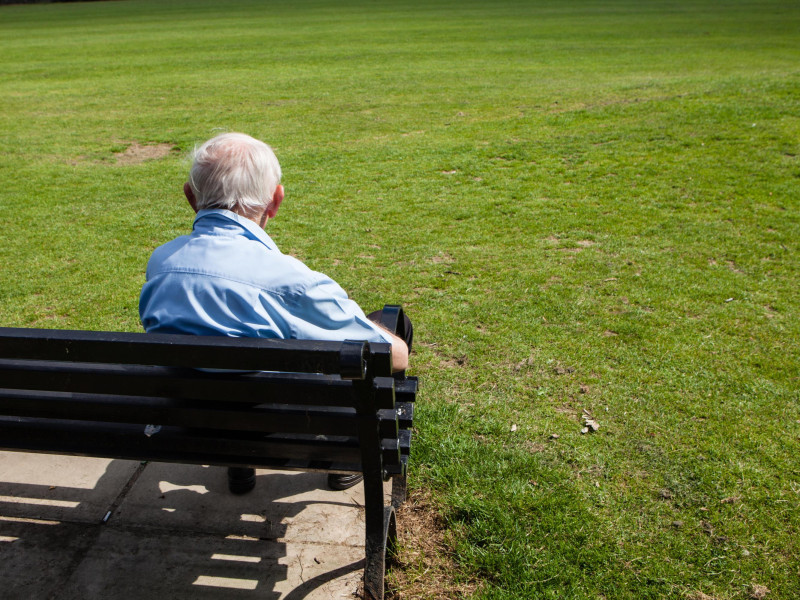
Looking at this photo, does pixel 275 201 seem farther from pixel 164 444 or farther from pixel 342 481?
pixel 342 481

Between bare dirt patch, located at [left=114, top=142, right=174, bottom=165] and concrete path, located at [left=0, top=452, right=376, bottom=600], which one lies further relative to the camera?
bare dirt patch, located at [left=114, top=142, right=174, bottom=165]

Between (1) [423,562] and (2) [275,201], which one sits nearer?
(2) [275,201]

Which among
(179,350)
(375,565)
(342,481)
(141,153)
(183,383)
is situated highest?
(179,350)

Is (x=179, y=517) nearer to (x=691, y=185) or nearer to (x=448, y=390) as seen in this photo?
(x=448, y=390)

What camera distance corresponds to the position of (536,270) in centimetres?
556

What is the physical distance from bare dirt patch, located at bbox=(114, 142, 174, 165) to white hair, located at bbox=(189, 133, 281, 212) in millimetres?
7559

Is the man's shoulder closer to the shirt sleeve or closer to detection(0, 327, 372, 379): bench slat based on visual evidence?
the shirt sleeve

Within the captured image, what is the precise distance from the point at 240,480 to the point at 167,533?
0.36m

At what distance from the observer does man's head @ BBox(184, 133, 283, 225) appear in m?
2.39

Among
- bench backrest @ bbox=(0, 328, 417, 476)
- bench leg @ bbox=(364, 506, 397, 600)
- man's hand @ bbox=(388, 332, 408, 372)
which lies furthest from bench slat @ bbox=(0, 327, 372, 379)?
bench leg @ bbox=(364, 506, 397, 600)

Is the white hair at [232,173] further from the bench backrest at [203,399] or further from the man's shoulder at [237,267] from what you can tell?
the bench backrest at [203,399]

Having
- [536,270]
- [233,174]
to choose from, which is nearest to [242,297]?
[233,174]

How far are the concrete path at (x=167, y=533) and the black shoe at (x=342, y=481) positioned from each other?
0.09ft

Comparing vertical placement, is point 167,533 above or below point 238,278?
below
